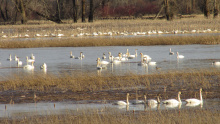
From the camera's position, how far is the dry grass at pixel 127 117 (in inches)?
323

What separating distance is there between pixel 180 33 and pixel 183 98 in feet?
85.7

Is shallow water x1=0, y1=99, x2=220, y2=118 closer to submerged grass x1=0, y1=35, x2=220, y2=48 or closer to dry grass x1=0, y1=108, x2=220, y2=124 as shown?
dry grass x1=0, y1=108, x2=220, y2=124

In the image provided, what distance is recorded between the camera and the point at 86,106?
10.1 metres

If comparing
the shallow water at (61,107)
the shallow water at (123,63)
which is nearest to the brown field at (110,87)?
the shallow water at (61,107)

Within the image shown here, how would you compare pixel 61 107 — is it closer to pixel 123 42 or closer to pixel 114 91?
pixel 114 91

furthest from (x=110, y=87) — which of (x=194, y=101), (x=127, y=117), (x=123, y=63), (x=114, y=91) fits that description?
(x=123, y=63)

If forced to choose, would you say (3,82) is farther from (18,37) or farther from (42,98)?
(18,37)

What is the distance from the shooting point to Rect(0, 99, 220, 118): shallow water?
31.4ft

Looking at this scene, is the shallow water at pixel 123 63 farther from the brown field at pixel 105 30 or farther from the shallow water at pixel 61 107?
the shallow water at pixel 61 107

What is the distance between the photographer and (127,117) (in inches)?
345

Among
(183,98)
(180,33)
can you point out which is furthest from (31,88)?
(180,33)

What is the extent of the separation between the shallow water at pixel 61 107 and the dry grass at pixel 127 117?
0.33 m

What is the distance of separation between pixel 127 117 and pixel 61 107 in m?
2.09

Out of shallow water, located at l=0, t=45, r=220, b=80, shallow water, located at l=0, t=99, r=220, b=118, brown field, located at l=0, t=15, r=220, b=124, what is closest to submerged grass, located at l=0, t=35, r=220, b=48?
shallow water, located at l=0, t=45, r=220, b=80
